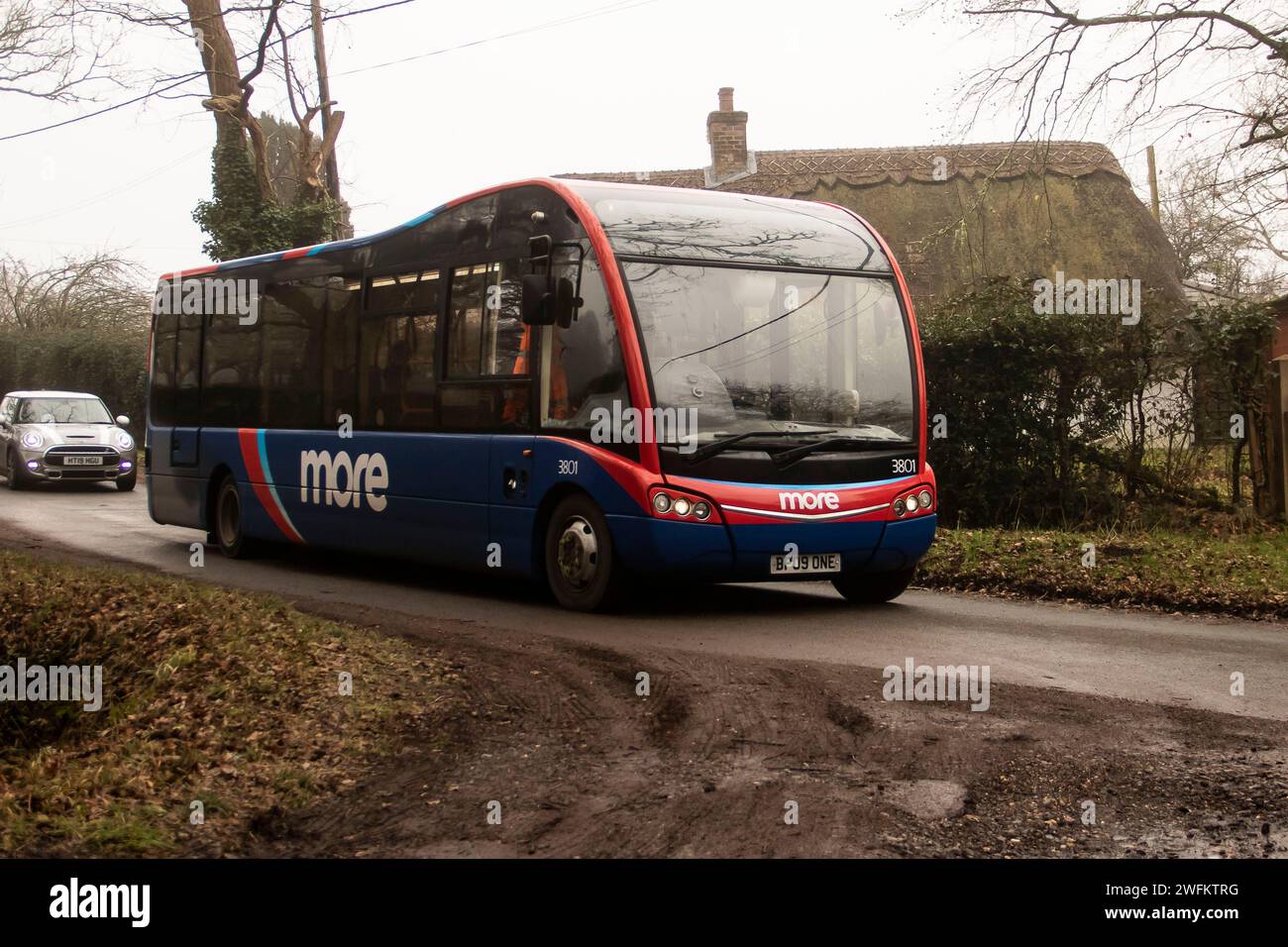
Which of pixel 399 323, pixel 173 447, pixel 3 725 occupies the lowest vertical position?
pixel 3 725

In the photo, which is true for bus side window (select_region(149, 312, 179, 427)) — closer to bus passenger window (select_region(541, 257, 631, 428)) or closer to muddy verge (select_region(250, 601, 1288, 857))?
bus passenger window (select_region(541, 257, 631, 428))

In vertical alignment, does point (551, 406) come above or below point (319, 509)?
above

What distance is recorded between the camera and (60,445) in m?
25.3

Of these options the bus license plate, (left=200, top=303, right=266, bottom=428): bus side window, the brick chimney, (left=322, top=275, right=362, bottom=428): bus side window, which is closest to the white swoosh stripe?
the bus license plate

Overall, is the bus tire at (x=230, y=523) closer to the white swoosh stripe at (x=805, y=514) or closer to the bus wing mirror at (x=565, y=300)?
the bus wing mirror at (x=565, y=300)

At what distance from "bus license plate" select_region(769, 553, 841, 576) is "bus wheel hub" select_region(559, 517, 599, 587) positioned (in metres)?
1.27

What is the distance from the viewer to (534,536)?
36.4 ft

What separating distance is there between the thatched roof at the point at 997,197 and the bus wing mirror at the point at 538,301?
2159 centimetres

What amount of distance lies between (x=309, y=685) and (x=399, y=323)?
5918mm

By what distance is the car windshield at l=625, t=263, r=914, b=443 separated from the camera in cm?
1030

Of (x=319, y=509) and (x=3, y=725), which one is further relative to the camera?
(x=319, y=509)

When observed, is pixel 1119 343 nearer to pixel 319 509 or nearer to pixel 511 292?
pixel 511 292
